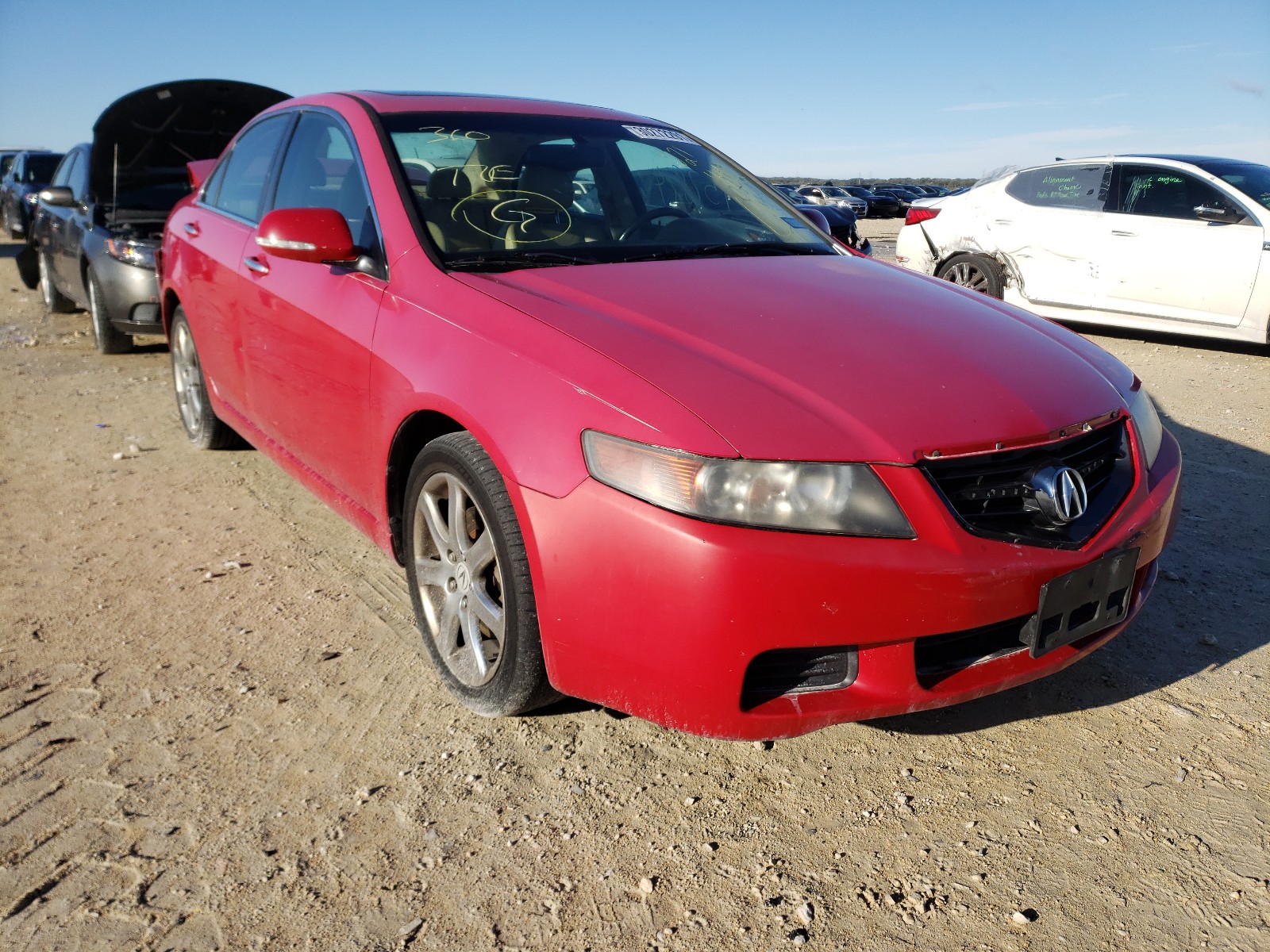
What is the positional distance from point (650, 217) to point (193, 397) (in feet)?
9.06

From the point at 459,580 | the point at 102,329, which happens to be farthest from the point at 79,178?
the point at 459,580

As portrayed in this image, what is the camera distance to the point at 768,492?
1972 mm

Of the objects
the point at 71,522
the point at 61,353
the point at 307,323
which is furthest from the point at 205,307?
the point at 61,353

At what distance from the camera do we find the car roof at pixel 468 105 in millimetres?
3326

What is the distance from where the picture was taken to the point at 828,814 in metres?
2.25

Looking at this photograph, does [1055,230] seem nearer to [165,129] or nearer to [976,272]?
[976,272]

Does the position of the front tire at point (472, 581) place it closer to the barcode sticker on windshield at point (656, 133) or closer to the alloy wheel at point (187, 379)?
the barcode sticker on windshield at point (656, 133)

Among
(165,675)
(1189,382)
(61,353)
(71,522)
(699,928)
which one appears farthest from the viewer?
(61,353)

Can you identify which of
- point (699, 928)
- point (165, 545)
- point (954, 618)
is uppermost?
point (954, 618)

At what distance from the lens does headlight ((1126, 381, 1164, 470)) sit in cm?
255

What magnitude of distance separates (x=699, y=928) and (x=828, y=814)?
18.8 inches

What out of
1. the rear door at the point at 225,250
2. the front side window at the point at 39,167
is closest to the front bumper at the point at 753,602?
the rear door at the point at 225,250

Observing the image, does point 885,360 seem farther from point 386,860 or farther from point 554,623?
point 386,860

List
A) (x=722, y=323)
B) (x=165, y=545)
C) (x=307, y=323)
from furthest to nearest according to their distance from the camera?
(x=165, y=545) → (x=307, y=323) → (x=722, y=323)
